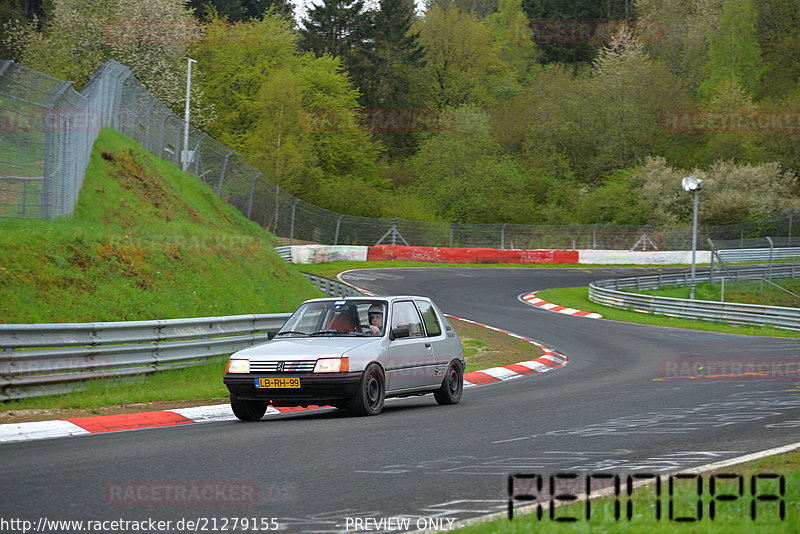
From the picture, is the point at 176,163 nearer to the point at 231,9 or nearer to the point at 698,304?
the point at 698,304

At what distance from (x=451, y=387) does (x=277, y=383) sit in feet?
10.9

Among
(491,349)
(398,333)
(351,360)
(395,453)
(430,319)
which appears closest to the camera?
(395,453)

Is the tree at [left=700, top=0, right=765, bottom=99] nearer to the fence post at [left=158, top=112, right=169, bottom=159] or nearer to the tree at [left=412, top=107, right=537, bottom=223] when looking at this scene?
the tree at [left=412, top=107, right=537, bottom=223]

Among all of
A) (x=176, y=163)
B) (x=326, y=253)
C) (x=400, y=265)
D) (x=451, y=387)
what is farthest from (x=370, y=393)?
(x=400, y=265)

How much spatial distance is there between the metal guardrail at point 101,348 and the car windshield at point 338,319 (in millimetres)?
2461

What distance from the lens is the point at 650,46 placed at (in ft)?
288

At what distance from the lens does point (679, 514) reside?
5109 millimetres

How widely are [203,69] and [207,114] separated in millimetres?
6313

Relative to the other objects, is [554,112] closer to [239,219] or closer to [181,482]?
[239,219]

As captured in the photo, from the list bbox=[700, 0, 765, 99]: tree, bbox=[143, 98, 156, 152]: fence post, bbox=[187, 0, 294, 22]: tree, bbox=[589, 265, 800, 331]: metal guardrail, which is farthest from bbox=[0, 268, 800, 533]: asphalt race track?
bbox=[700, 0, 765, 99]: tree

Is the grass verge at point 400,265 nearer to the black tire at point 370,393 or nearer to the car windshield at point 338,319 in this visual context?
the car windshield at point 338,319

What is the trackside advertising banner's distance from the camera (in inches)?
2083

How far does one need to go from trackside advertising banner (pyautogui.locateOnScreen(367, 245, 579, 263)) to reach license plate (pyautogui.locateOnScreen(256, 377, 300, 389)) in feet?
137

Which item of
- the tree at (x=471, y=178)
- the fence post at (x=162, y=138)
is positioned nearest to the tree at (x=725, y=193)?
the tree at (x=471, y=178)
